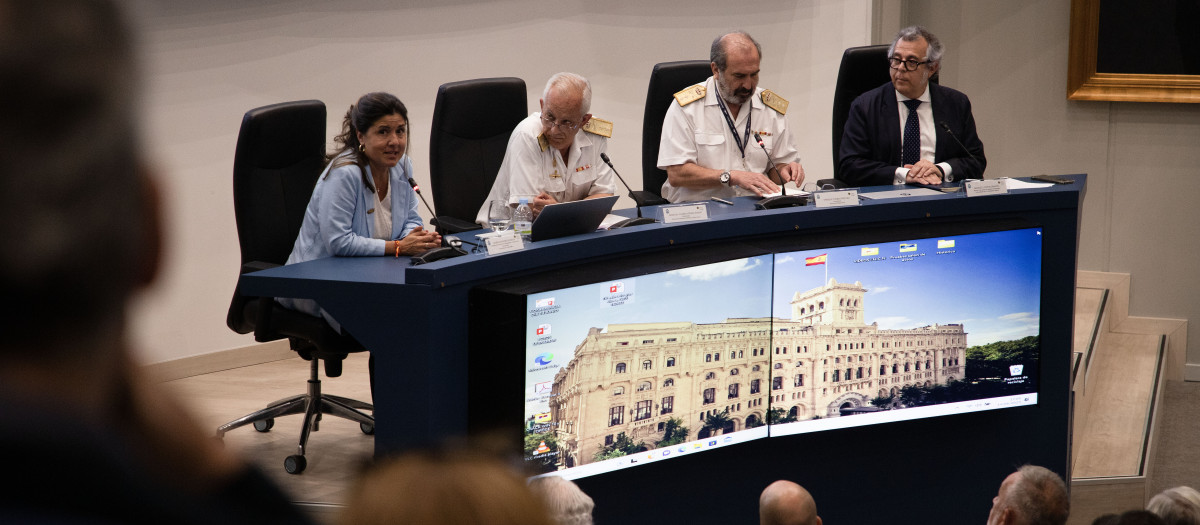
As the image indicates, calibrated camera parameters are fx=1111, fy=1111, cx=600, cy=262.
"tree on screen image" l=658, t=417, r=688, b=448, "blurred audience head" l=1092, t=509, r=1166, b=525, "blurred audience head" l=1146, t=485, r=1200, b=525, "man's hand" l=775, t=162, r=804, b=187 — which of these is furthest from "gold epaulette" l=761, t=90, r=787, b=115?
"blurred audience head" l=1092, t=509, r=1166, b=525

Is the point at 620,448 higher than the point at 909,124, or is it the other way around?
the point at 909,124

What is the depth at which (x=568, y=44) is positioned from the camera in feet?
18.2

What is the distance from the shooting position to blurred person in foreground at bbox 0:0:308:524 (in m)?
0.30

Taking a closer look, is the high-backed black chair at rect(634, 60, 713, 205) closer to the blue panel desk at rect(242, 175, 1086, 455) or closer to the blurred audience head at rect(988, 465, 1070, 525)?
the blue panel desk at rect(242, 175, 1086, 455)

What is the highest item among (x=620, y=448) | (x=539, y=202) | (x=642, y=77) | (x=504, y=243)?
(x=642, y=77)

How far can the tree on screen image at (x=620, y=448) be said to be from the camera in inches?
103

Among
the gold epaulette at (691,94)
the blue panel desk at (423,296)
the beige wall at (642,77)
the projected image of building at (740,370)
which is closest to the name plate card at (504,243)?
the blue panel desk at (423,296)

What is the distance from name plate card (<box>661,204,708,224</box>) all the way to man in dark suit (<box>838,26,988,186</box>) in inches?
50.1

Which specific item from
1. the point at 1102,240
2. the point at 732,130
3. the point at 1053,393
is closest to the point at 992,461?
the point at 1053,393

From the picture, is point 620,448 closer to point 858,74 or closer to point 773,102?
point 773,102

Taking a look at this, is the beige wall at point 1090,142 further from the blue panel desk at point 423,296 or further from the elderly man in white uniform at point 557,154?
the blue panel desk at point 423,296

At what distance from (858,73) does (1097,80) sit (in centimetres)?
138

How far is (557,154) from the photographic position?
156 inches

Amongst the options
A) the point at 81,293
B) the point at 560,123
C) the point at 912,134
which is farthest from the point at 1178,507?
the point at 560,123
